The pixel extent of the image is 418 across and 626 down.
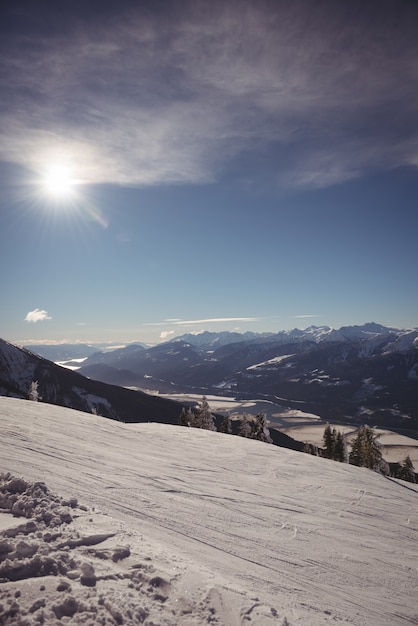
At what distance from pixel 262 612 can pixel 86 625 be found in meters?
2.84

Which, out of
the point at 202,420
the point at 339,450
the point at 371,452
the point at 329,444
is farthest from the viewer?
the point at 202,420

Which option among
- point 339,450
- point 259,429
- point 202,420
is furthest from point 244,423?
point 339,450

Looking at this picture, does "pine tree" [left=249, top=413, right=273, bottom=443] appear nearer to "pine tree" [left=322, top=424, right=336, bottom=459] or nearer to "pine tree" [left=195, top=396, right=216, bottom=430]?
"pine tree" [left=195, top=396, right=216, bottom=430]

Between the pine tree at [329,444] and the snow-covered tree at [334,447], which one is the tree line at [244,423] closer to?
the pine tree at [329,444]

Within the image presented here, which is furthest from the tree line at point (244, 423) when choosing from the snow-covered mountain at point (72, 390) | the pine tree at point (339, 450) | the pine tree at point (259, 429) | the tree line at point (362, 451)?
the snow-covered mountain at point (72, 390)

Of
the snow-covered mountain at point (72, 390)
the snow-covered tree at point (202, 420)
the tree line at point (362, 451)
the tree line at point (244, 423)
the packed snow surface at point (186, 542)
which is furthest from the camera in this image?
the snow-covered mountain at point (72, 390)

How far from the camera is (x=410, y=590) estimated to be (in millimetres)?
7668

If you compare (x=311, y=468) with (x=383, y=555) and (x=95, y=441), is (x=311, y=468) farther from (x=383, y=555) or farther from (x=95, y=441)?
(x=95, y=441)

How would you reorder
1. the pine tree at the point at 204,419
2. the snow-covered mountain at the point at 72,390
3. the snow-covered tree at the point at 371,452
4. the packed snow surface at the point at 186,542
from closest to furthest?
the packed snow surface at the point at 186,542
the snow-covered tree at the point at 371,452
the pine tree at the point at 204,419
the snow-covered mountain at the point at 72,390

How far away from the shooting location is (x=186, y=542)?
23.7 feet

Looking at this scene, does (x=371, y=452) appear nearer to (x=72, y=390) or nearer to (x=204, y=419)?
(x=204, y=419)

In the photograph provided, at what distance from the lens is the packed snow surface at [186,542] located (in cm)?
475

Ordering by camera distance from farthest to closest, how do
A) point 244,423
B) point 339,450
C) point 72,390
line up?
point 72,390 → point 244,423 → point 339,450

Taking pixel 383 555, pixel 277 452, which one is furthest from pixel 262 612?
pixel 277 452
